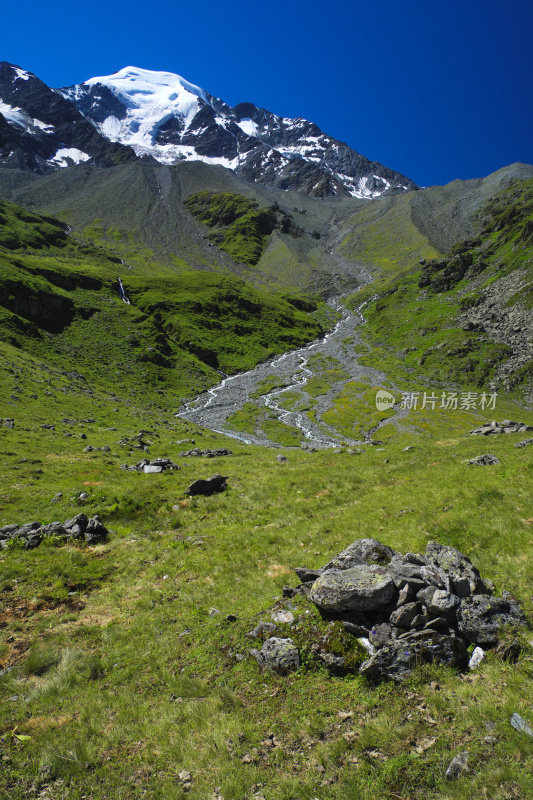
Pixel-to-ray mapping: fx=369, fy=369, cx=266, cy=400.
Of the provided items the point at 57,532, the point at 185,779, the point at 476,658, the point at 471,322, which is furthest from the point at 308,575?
the point at 471,322

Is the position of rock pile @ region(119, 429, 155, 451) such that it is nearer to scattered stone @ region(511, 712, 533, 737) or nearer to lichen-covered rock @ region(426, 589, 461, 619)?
lichen-covered rock @ region(426, 589, 461, 619)

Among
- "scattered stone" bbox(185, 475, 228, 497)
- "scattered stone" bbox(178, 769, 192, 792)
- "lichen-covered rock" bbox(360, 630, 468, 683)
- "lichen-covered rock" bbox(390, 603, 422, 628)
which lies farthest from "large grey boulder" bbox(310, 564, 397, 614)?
"scattered stone" bbox(185, 475, 228, 497)

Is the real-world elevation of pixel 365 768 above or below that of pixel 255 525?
above

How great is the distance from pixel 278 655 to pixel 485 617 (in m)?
5.41

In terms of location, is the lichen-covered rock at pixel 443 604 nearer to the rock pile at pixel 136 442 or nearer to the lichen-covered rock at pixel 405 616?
the lichen-covered rock at pixel 405 616

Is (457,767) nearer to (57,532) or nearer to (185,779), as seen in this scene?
(185,779)

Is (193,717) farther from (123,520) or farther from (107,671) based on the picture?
(123,520)

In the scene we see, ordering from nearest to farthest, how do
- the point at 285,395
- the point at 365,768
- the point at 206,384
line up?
the point at 365,768 → the point at 285,395 → the point at 206,384

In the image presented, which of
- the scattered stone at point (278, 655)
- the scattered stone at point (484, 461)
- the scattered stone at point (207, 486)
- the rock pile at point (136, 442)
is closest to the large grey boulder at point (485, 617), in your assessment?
the scattered stone at point (278, 655)

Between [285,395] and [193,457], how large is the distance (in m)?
69.5

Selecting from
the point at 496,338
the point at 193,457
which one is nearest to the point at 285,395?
the point at 193,457

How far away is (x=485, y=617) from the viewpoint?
9.30 meters

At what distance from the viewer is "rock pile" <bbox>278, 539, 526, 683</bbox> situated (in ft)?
29.3

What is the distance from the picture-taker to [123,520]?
2252 cm
